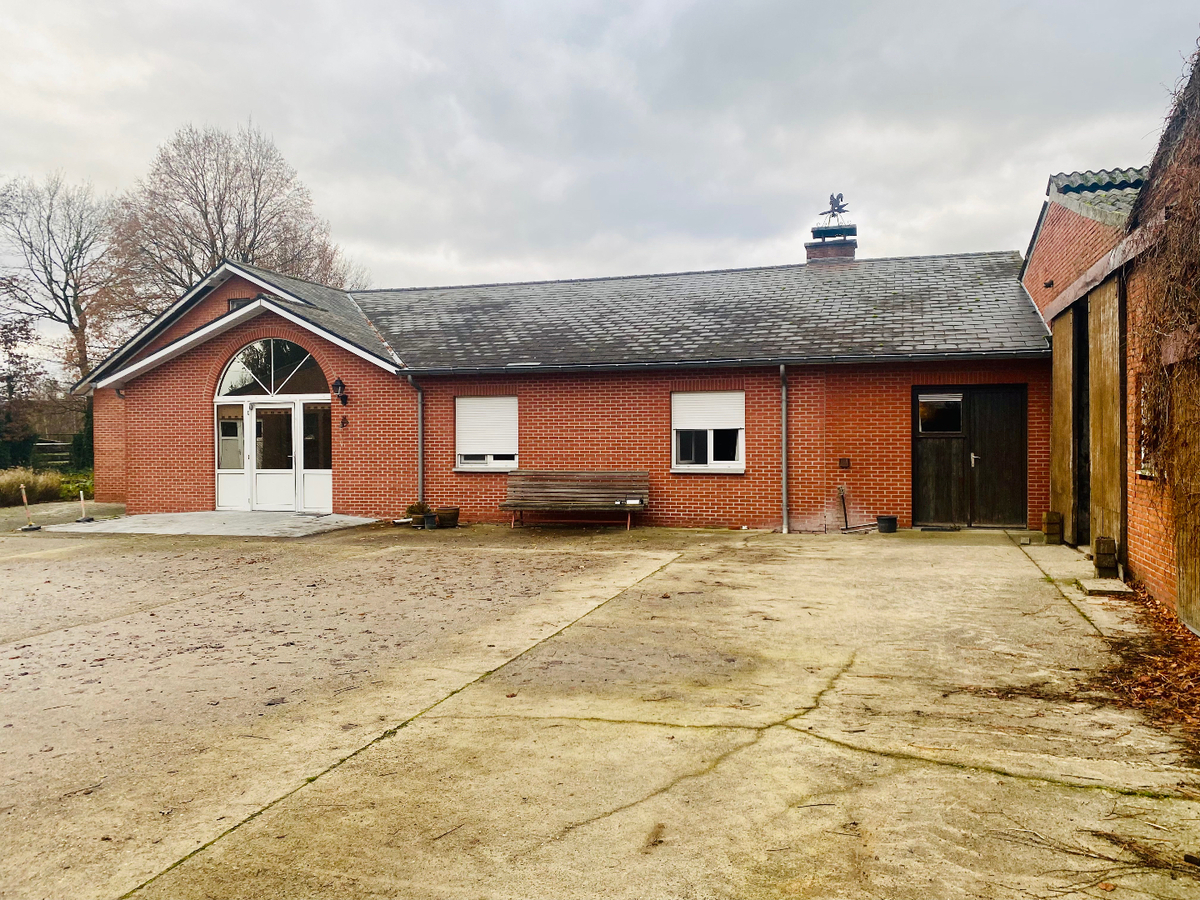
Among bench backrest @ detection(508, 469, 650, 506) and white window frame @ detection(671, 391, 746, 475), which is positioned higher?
white window frame @ detection(671, 391, 746, 475)

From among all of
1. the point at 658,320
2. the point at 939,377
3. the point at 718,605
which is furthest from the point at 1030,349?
the point at 718,605

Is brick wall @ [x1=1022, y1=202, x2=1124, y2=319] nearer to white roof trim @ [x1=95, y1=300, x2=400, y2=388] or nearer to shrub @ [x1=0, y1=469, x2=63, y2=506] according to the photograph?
white roof trim @ [x1=95, y1=300, x2=400, y2=388]

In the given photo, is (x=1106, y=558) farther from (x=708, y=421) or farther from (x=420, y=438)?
(x=420, y=438)

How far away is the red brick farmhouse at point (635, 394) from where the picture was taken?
1364cm

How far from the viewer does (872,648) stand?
20.5 ft

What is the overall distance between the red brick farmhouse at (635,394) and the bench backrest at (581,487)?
425mm

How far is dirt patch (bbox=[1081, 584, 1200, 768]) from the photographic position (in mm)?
4543

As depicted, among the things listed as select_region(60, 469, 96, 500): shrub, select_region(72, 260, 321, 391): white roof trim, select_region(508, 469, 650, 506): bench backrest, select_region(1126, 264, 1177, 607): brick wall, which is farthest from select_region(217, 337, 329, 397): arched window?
select_region(1126, 264, 1177, 607): brick wall

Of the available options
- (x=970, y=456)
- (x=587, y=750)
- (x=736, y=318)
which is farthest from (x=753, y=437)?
(x=587, y=750)

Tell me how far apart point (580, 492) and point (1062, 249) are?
26.7 feet

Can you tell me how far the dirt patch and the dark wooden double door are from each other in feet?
21.9

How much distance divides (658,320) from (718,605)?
937 cm

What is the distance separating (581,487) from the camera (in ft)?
48.3

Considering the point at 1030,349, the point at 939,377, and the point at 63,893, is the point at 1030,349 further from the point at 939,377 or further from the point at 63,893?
the point at 63,893
